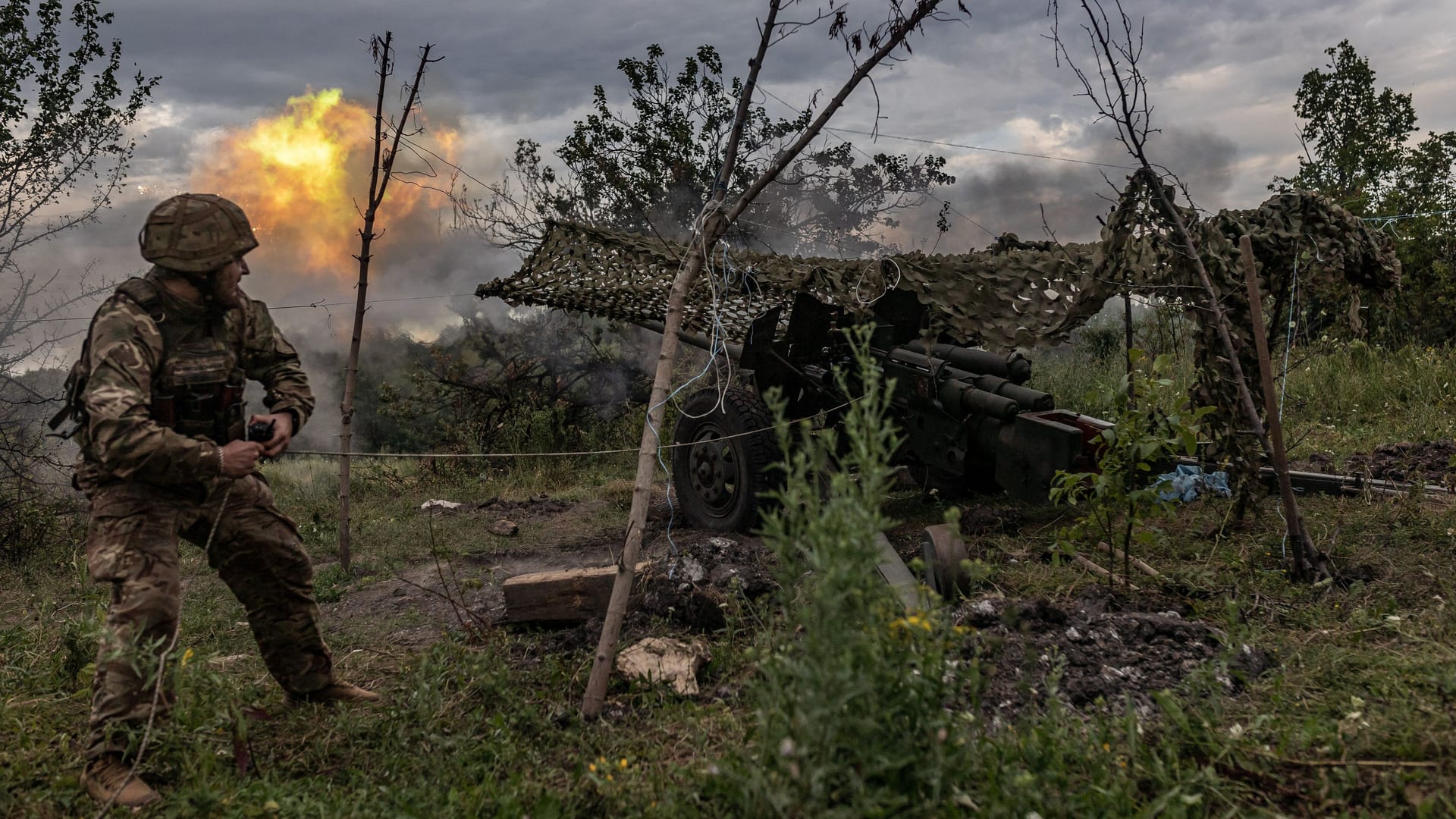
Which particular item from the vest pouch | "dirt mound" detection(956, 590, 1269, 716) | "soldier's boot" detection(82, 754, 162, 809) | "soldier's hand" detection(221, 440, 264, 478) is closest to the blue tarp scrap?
"dirt mound" detection(956, 590, 1269, 716)

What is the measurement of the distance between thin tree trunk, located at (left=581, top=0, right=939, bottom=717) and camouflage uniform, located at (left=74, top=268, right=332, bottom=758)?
1142 mm

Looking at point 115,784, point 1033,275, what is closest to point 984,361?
point 1033,275

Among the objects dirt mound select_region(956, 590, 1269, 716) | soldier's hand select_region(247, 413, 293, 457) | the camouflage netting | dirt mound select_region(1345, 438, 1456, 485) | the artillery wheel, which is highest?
the camouflage netting

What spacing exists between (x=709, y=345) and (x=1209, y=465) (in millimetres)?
3438

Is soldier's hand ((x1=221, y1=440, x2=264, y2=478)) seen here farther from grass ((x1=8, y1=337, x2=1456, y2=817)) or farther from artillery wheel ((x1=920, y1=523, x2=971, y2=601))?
artillery wheel ((x1=920, y1=523, x2=971, y2=601))

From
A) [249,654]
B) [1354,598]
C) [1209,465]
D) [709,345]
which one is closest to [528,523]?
[709,345]

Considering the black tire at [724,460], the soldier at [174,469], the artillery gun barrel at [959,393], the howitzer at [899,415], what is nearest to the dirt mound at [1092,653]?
the howitzer at [899,415]

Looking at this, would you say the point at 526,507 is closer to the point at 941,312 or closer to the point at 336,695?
the point at 941,312

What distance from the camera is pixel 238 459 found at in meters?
3.06

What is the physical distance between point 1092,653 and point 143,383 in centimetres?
349

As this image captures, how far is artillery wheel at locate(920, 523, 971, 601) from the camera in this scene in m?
4.22

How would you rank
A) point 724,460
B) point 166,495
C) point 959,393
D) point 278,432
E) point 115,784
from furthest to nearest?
point 724,460 < point 959,393 < point 278,432 < point 166,495 < point 115,784

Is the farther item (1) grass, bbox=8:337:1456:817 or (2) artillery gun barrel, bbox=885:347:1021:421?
(2) artillery gun barrel, bbox=885:347:1021:421

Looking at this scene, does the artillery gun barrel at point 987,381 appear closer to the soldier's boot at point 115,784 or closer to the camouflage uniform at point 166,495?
the camouflage uniform at point 166,495
